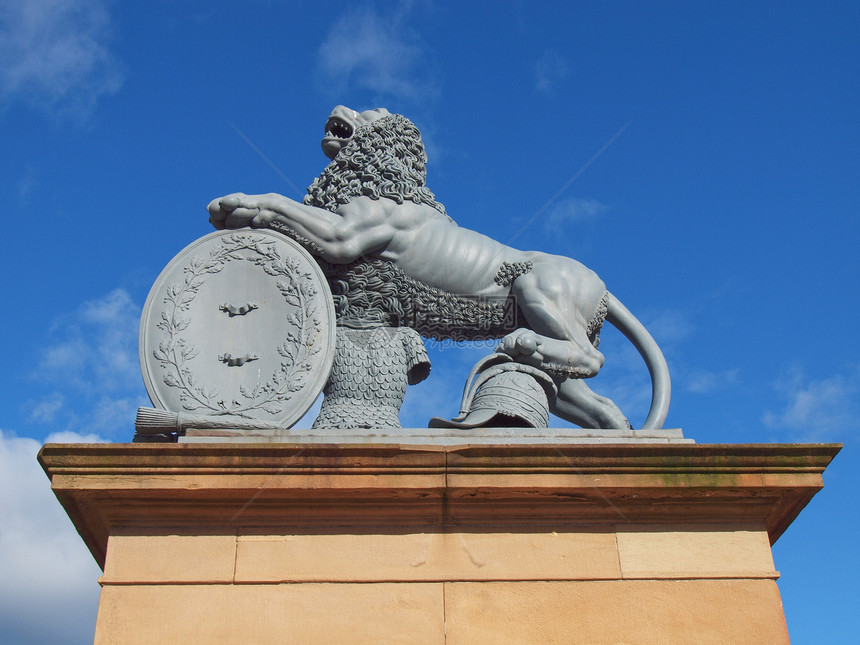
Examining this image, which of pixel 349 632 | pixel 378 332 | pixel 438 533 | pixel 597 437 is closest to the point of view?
pixel 349 632

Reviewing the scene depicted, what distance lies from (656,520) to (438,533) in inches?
52.1

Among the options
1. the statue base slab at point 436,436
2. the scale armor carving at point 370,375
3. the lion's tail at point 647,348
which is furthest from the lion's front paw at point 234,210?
the lion's tail at point 647,348

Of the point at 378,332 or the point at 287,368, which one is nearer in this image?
the point at 287,368

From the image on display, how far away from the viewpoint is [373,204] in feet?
20.9

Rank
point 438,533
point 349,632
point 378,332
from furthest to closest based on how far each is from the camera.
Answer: point 378,332
point 438,533
point 349,632

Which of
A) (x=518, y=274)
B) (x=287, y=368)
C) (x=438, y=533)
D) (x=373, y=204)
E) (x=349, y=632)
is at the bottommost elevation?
(x=349, y=632)

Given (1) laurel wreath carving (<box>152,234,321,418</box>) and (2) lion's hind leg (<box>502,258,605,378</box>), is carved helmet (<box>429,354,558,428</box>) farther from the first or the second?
(1) laurel wreath carving (<box>152,234,321,418</box>)

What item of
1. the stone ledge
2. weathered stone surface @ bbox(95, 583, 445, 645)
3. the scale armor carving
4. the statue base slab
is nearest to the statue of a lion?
the scale armor carving

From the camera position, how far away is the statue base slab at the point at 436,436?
5.24 m

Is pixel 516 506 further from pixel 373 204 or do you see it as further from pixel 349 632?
pixel 373 204

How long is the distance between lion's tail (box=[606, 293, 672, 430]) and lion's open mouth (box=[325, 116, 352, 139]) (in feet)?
8.50

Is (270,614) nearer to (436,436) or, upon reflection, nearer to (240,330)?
(436,436)

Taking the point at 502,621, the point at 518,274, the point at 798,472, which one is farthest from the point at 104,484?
the point at 798,472

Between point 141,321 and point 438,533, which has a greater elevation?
point 141,321
